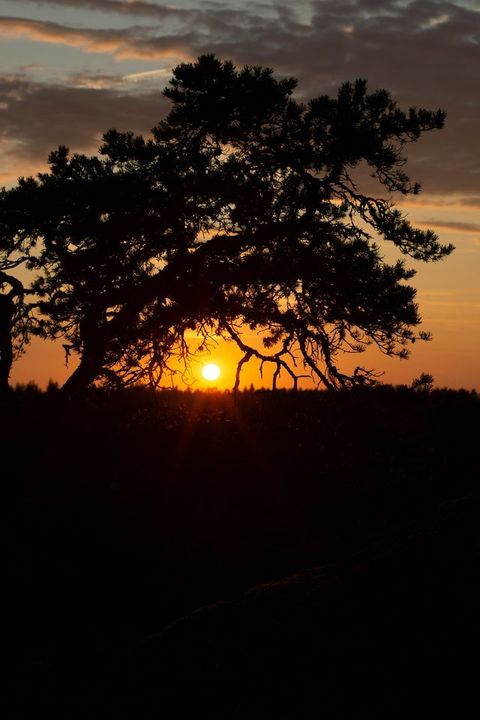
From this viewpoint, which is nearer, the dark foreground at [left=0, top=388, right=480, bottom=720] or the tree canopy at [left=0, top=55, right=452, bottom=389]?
the dark foreground at [left=0, top=388, right=480, bottom=720]

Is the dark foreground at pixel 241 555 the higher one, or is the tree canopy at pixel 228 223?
the tree canopy at pixel 228 223

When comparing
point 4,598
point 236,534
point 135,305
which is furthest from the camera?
point 135,305

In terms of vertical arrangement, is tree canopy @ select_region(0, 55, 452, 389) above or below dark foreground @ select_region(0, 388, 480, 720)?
above

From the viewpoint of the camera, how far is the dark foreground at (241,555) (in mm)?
4977

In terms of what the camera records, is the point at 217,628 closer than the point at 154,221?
Yes

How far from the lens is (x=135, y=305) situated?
14.7 m

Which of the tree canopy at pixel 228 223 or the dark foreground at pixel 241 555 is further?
the tree canopy at pixel 228 223

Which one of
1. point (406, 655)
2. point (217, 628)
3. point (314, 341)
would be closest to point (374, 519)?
point (314, 341)

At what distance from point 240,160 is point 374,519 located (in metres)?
6.25

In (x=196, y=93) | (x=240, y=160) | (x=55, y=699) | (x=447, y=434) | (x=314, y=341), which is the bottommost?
(x=55, y=699)

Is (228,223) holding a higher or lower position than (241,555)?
higher

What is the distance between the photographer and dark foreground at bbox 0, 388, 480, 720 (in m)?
4.98

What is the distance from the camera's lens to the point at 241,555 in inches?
468

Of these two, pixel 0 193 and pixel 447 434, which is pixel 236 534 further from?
pixel 0 193
